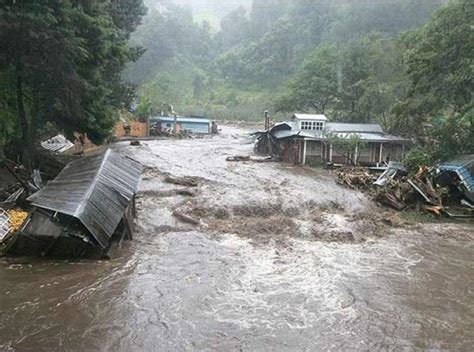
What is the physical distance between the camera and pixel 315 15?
310ft

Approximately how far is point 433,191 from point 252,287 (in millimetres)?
13546

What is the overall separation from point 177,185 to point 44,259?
1118cm

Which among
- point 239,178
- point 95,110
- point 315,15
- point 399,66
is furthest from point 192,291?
point 315,15

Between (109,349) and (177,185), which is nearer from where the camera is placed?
(109,349)

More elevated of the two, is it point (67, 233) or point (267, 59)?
point (267, 59)

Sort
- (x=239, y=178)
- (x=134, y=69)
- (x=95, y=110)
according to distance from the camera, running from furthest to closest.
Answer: (x=134, y=69), (x=239, y=178), (x=95, y=110)

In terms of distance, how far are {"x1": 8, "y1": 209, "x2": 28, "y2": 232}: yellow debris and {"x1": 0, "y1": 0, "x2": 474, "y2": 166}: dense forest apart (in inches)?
199

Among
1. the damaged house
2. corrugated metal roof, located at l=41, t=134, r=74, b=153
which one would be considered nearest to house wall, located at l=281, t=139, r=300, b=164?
the damaged house

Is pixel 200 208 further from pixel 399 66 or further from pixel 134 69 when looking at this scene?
Result: pixel 134 69

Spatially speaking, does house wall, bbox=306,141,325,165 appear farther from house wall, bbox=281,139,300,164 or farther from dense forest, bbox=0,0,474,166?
dense forest, bbox=0,0,474,166

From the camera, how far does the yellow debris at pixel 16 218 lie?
13586 millimetres

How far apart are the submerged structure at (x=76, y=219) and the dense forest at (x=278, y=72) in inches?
222

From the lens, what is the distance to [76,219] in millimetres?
12242

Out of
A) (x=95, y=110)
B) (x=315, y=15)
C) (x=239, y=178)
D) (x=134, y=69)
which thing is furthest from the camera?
(x=134, y=69)
